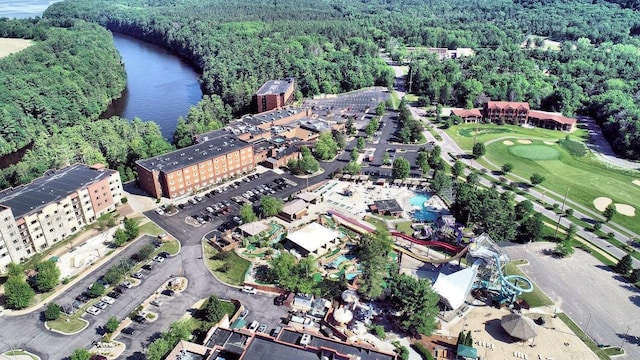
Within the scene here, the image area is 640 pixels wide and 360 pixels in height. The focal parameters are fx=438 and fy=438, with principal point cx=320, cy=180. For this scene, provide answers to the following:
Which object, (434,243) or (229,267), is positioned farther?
(434,243)

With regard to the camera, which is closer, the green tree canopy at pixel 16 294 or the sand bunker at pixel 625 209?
the green tree canopy at pixel 16 294

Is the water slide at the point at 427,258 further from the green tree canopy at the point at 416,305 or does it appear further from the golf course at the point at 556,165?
the golf course at the point at 556,165

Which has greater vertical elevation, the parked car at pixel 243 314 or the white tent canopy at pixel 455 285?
the white tent canopy at pixel 455 285

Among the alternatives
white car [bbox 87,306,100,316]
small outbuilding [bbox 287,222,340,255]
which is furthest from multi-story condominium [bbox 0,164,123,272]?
small outbuilding [bbox 287,222,340,255]

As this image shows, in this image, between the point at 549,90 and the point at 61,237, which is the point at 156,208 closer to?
the point at 61,237

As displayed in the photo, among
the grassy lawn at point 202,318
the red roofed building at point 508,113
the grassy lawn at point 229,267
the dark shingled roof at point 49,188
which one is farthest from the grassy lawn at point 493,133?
the dark shingled roof at point 49,188

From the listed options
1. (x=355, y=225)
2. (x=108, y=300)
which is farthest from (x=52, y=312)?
(x=355, y=225)

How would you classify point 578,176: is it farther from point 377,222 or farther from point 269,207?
point 269,207

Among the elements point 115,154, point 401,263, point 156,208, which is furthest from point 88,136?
point 401,263
